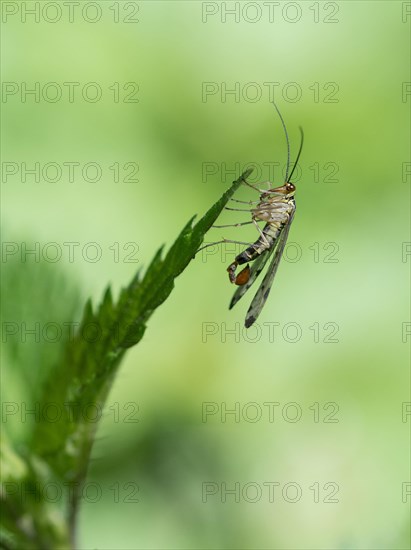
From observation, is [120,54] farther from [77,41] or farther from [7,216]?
[7,216]

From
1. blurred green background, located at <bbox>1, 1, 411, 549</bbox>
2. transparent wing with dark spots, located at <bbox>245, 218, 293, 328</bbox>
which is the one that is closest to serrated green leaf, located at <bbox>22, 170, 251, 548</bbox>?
transparent wing with dark spots, located at <bbox>245, 218, 293, 328</bbox>

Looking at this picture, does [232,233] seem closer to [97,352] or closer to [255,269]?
[255,269]

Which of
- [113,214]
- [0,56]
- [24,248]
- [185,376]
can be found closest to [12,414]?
[24,248]

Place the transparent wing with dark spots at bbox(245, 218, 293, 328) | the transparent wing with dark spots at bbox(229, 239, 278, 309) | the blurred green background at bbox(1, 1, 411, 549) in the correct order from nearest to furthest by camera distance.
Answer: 1. the transparent wing with dark spots at bbox(245, 218, 293, 328)
2. the transparent wing with dark spots at bbox(229, 239, 278, 309)
3. the blurred green background at bbox(1, 1, 411, 549)

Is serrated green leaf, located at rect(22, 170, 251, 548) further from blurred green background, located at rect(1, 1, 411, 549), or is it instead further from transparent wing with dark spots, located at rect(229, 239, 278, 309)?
blurred green background, located at rect(1, 1, 411, 549)

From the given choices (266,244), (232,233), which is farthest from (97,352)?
(232,233)

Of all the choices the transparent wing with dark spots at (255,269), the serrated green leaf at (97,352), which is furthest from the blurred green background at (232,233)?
the serrated green leaf at (97,352)

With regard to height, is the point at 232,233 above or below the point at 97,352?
above

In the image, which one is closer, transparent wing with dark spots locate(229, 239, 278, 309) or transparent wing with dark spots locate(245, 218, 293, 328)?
transparent wing with dark spots locate(245, 218, 293, 328)
